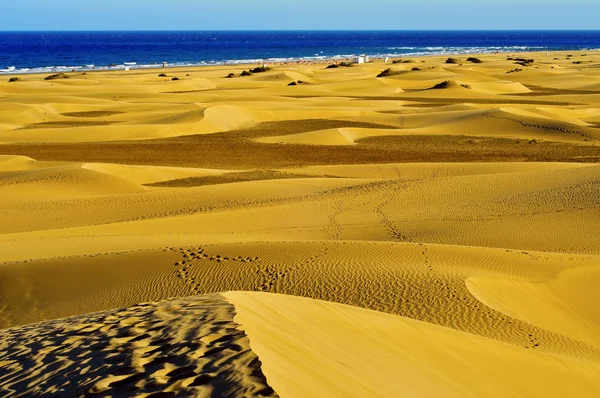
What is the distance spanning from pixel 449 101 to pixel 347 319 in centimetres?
3535

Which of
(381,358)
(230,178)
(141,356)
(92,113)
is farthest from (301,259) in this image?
(92,113)

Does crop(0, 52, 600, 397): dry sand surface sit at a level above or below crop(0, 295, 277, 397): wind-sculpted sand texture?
below

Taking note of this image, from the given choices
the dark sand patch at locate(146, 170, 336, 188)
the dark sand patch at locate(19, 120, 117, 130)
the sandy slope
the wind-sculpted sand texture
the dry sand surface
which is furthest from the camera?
the dark sand patch at locate(19, 120, 117, 130)

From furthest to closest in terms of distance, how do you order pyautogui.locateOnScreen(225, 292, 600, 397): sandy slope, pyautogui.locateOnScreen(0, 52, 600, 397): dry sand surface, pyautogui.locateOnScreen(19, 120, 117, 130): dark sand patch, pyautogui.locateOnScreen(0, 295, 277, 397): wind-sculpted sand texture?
pyautogui.locateOnScreen(19, 120, 117, 130): dark sand patch < pyautogui.locateOnScreen(0, 52, 600, 397): dry sand surface < pyautogui.locateOnScreen(225, 292, 600, 397): sandy slope < pyautogui.locateOnScreen(0, 295, 277, 397): wind-sculpted sand texture

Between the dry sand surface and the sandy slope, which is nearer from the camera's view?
the sandy slope

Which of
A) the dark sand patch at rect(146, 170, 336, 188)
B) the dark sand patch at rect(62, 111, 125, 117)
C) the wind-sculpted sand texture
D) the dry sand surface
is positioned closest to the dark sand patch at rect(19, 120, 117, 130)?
the dry sand surface

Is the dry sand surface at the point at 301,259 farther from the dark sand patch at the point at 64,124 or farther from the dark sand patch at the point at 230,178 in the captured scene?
the dark sand patch at the point at 64,124

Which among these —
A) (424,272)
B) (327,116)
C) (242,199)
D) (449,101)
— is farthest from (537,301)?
(449,101)

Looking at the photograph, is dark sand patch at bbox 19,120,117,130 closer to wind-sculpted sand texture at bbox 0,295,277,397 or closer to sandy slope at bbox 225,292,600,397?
wind-sculpted sand texture at bbox 0,295,277,397

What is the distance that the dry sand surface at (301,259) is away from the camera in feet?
17.8

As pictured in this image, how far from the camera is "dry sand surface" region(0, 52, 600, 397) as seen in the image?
544cm

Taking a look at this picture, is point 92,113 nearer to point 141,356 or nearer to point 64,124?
point 64,124

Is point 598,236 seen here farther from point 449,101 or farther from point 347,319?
point 449,101

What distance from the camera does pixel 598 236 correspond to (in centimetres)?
1248
